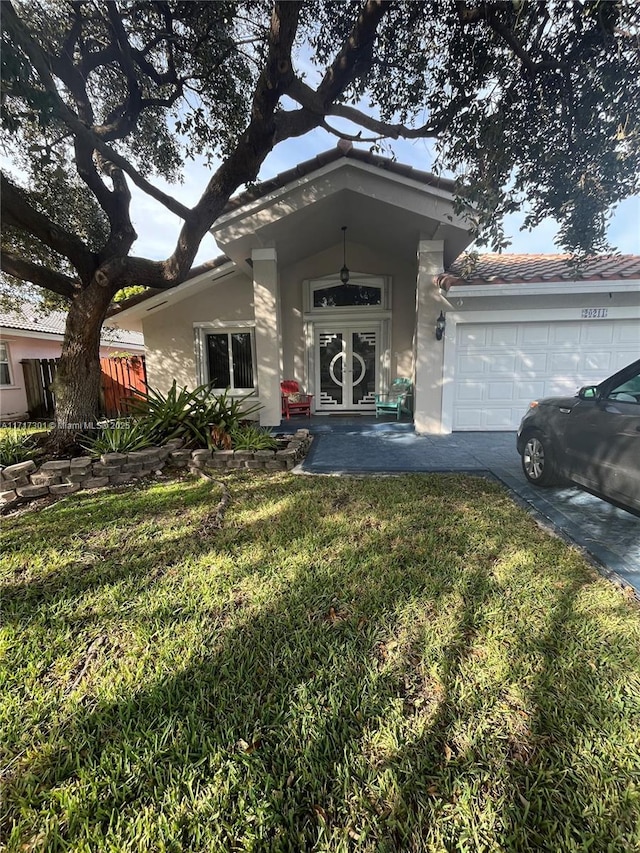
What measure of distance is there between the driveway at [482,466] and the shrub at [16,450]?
4237 millimetres

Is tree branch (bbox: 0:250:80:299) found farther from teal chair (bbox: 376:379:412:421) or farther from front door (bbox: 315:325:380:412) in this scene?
teal chair (bbox: 376:379:412:421)

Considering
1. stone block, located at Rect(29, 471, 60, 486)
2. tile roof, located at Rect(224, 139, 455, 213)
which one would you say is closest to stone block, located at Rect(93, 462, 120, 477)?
stone block, located at Rect(29, 471, 60, 486)

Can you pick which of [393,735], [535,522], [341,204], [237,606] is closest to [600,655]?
[393,735]

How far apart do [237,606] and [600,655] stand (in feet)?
7.72

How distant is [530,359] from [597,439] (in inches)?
178

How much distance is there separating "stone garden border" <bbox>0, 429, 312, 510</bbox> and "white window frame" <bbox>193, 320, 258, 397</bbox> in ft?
12.7

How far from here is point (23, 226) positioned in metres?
5.06

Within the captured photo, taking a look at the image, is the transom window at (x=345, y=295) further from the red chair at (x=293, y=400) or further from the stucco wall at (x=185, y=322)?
the red chair at (x=293, y=400)

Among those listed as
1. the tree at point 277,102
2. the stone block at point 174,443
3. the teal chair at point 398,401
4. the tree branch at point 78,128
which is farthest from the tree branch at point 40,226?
the teal chair at point 398,401

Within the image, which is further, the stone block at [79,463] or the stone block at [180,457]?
the stone block at [180,457]

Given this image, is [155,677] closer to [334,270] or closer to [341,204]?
[341,204]

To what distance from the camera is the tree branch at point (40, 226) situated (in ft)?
15.6

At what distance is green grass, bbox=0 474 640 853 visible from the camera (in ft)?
4.49

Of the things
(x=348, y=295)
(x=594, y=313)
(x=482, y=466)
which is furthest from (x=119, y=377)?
(x=594, y=313)
